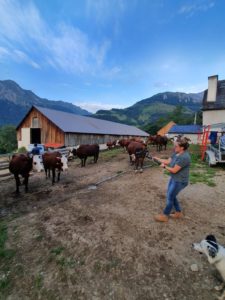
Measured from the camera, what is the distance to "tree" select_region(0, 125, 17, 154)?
206ft

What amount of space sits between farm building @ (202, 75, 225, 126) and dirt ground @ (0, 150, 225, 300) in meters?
20.8

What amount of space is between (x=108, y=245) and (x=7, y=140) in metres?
70.8

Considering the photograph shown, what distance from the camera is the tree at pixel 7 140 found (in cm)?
6284

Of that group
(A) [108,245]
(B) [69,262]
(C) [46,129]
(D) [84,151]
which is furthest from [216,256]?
(C) [46,129]

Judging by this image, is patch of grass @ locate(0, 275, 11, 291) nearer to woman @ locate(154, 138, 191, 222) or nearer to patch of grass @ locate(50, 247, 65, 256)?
patch of grass @ locate(50, 247, 65, 256)

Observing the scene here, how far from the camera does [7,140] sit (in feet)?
214

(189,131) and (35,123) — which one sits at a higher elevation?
(189,131)

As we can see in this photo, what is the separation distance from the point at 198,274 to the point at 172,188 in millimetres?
1765

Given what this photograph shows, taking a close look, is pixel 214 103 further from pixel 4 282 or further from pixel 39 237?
pixel 4 282

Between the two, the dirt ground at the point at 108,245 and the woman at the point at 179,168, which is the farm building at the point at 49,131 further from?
the woman at the point at 179,168

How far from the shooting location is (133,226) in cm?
492

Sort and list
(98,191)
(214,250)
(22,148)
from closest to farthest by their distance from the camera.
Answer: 1. (214,250)
2. (98,191)
3. (22,148)

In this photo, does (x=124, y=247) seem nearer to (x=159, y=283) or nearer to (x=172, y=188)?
(x=159, y=283)

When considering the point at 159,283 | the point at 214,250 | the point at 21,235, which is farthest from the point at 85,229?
the point at 214,250
